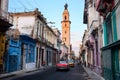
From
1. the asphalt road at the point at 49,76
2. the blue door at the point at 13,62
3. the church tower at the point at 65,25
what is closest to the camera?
the asphalt road at the point at 49,76

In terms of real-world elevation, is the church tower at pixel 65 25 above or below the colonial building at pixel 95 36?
above

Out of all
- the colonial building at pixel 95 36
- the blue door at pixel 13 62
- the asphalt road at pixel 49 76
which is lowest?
the asphalt road at pixel 49 76

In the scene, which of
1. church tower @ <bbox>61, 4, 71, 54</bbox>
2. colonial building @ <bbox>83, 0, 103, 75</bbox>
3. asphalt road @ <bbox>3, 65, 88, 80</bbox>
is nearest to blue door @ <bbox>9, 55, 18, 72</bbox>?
asphalt road @ <bbox>3, 65, 88, 80</bbox>

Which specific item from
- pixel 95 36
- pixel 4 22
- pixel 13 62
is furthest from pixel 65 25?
pixel 4 22

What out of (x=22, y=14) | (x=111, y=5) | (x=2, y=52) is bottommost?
(x=2, y=52)

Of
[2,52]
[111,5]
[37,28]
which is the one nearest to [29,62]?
[37,28]

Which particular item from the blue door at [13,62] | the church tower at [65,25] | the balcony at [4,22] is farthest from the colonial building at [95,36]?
the church tower at [65,25]

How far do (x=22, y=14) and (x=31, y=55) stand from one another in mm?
7288

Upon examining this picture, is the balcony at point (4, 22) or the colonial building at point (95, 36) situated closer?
the colonial building at point (95, 36)

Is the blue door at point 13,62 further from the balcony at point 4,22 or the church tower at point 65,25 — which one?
the church tower at point 65,25

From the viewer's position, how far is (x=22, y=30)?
39125 millimetres

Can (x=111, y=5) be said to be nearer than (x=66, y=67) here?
Yes

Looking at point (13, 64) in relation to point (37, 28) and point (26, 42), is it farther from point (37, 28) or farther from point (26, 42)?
point (37, 28)

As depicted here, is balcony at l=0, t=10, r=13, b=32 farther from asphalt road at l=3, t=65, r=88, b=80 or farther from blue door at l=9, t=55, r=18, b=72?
asphalt road at l=3, t=65, r=88, b=80
